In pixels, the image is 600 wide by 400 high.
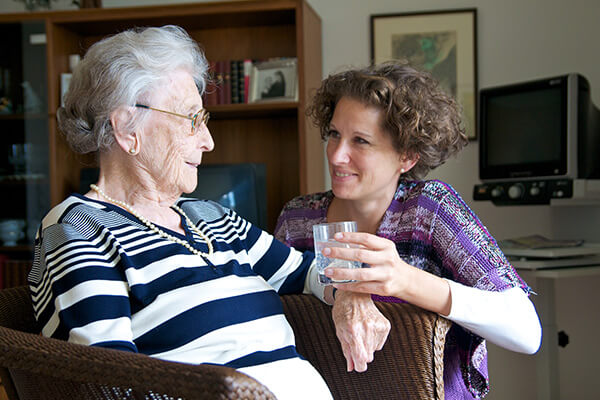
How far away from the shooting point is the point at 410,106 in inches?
65.2

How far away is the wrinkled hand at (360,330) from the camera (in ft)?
4.07

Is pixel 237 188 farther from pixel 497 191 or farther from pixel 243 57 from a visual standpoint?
pixel 497 191

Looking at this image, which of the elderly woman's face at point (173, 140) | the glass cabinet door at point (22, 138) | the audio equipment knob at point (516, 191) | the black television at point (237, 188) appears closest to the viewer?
the elderly woman's face at point (173, 140)

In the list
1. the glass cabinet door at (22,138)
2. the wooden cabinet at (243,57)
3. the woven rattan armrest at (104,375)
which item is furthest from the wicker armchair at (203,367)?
the glass cabinet door at (22,138)

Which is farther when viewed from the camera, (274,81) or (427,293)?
(274,81)

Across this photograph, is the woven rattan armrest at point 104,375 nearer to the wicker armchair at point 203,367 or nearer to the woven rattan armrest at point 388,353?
the wicker armchair at point 203,367

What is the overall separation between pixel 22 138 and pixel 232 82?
1188 millimetres

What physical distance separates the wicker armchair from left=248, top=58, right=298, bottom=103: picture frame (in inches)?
72.7

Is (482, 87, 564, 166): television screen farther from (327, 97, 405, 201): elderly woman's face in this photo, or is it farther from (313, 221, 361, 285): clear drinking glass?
(313, 221, 361, 285): clear drinking glass

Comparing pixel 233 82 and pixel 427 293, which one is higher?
pixel 233 82

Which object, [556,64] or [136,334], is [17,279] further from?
[556,64]

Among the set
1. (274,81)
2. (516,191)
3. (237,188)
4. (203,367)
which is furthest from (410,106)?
(274,81)

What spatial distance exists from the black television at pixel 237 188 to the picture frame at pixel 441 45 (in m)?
0.91

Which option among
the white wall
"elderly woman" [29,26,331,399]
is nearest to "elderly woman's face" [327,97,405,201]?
"elderly woman" [29,26,331,399]
